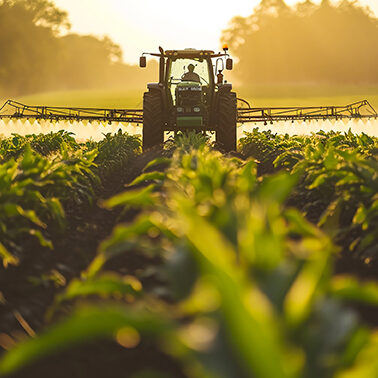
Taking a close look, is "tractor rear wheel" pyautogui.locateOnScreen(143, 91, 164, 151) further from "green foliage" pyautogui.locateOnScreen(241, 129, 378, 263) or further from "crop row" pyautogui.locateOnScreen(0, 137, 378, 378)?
"crop row" pyautogui.locateOnScreen(0, 137, 378, 378)

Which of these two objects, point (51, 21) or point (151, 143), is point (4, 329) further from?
point (51, 21)

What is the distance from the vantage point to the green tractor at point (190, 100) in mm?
12125

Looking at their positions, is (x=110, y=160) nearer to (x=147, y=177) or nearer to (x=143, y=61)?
(x=143, y=61)

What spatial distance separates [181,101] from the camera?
40.5 feet

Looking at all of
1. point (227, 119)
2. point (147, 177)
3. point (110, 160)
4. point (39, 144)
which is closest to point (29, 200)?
point (147, 177)

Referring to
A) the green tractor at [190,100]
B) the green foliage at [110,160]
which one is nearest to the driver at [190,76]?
the green tractor at [190,100]

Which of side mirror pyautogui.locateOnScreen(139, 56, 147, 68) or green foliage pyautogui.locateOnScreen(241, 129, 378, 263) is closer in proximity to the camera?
green foliage pyautogui.locateOnScreen(241, 129, 378, 263)

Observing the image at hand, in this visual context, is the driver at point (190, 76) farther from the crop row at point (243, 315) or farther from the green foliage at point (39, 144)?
the crop row at point (243, 315)

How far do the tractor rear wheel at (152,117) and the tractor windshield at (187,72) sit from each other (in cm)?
80

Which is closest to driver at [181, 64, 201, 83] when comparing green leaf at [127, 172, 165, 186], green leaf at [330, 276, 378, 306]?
green leaf at [127, 172, 165, 186]

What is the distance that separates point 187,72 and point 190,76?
18 cm

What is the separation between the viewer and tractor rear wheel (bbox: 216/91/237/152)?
1220 centimetres

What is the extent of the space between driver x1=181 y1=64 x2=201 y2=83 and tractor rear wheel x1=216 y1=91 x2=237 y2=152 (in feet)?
2.88

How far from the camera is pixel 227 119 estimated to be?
482 inches
